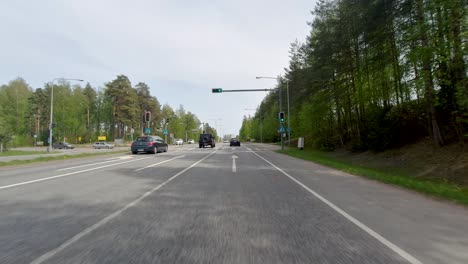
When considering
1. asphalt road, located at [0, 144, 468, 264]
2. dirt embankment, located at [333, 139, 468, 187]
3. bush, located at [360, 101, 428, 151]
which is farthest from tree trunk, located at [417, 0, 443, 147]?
asphalt road, located at [0, 144, 468, 264]

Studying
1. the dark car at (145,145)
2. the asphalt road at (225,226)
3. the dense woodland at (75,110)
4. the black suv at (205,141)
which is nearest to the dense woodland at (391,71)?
the asphalt road at (225,226)

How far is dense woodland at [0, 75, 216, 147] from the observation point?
62.6 metres

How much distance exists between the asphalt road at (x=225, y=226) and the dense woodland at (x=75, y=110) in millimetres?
57381

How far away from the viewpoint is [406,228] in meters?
4.50

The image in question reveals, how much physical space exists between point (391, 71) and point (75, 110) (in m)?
73.5

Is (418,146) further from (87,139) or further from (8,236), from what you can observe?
(87,139)

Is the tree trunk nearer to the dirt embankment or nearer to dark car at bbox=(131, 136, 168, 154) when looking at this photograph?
the dirt embankment

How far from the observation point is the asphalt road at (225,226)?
3326 millimetres

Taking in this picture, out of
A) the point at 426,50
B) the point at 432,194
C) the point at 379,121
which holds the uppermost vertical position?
the point at 426,50

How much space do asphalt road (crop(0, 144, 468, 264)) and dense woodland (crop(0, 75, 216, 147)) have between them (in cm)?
5738

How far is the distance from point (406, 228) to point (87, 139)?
3701 inches

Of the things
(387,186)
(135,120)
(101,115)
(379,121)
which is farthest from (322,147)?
(101,115)

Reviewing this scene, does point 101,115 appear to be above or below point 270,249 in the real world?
above

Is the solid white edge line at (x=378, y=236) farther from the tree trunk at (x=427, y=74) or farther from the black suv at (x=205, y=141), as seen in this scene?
the black suv at (x=205, y=141)
